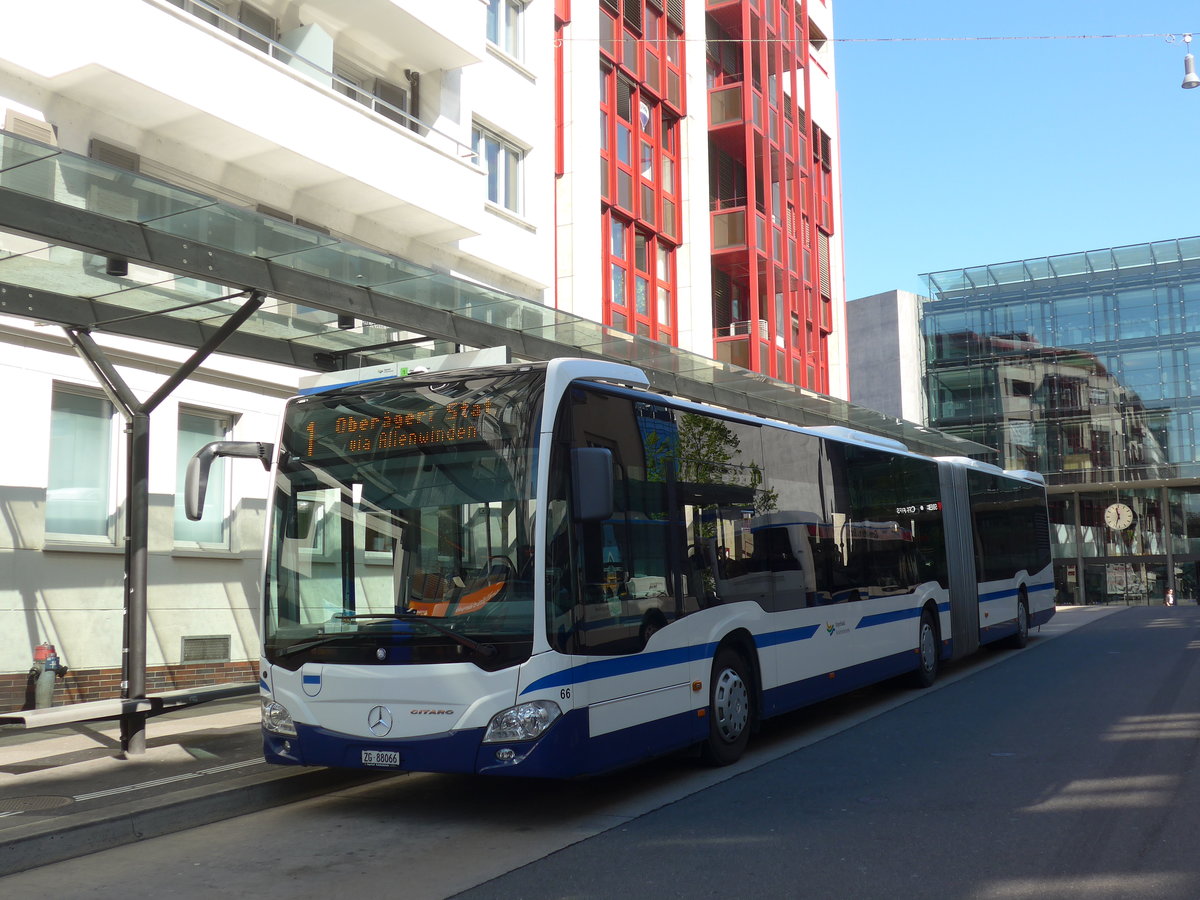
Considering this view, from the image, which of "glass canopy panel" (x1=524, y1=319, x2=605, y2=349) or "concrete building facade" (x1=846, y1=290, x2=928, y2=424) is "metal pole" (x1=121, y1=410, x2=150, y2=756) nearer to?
"glass canopy panel" (x1=524, y1=319, x2=605, y2=349)

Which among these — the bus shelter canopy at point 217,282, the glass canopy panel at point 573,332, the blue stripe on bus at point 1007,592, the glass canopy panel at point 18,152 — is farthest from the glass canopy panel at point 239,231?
the blue stripe on bus at point 1007,592

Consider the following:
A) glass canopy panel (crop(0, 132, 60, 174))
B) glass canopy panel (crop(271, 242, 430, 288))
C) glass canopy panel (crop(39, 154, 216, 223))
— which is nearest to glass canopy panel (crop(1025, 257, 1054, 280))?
glass canopy panel (crop(271, 242, 430, 288))

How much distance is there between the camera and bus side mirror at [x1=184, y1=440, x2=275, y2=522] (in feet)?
27.2

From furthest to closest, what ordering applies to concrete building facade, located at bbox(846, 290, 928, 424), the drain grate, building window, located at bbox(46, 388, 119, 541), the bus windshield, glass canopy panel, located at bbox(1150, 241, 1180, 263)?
1. concrete building facade, located at bbox(846, 290, 928, 424)
2. glass canopy panel, located at bbox(1150, 241, 1180, 263)
3. building window, located at bbox(46, 388, 119, 541)
4. the drain grate
5. the bus windshield

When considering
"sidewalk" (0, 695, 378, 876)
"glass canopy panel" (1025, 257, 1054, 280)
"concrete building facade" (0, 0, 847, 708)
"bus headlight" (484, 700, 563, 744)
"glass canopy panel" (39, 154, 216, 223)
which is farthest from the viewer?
"glass canopy panel" (1025, 257, 1054, 280)

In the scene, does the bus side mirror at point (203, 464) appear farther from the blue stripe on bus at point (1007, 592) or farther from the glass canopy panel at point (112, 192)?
the blue stripe on bus at point (1007, 592)

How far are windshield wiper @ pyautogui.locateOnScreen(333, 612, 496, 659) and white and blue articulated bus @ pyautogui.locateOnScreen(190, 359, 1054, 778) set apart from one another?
0.04 ft

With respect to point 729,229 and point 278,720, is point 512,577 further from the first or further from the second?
point 729,229

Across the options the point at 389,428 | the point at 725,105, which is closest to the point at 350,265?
the point at 389,428

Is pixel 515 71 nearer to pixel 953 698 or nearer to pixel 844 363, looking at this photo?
pixel 953 698

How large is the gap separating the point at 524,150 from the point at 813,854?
17261 mm

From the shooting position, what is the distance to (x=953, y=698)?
43.7ft

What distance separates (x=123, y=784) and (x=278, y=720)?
1.33m

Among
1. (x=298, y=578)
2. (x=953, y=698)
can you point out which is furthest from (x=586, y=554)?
(x=953, y=698)
